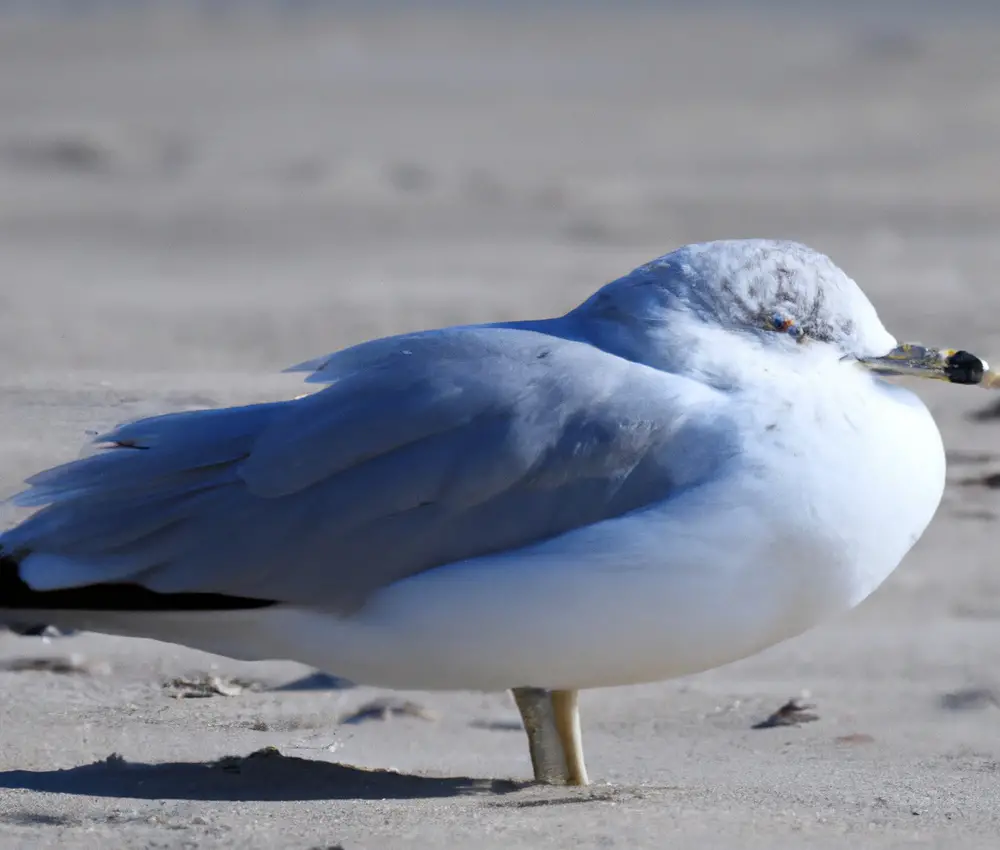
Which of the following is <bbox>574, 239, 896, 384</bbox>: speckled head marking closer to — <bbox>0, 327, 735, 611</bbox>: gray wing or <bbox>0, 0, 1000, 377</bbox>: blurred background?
<bbox>0, 327, 735, 611</bbox>: gray wing

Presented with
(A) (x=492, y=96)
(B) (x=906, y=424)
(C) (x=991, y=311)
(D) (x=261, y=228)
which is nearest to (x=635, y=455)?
(B) (x=906, y=424)

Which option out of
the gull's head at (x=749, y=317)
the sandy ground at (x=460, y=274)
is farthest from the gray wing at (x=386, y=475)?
the sandy ground at (x=460, y=274)

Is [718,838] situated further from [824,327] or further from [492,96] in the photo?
[492,96]

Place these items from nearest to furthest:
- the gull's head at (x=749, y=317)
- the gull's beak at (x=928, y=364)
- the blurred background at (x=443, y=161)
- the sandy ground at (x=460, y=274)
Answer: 1. the sandy ground at (x=460, y=274)
2. the gull's head at (x=749, y=317)
3. the gull's beak at (x=928, y=364)
4. the blurred background at (x=443, y=161)

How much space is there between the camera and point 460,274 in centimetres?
998

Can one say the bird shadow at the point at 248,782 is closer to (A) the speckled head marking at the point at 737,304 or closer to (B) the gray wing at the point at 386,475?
(B) the gray wing at the point at 386,475

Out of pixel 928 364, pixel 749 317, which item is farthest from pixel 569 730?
pixel 928 364

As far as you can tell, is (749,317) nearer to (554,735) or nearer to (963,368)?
(963,368)

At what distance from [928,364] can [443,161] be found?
400 inches

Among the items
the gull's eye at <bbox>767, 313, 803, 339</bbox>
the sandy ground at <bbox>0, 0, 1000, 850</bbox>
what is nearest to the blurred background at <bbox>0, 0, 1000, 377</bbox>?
the sandy ground at <bbox>0, 0, 1000, 850</bbox>

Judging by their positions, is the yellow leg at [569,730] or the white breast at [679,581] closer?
the white breast at [679,581]

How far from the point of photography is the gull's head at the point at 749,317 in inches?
142

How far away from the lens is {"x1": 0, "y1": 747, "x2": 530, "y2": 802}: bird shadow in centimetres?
350

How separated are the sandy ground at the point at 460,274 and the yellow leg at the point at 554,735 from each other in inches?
4.2
